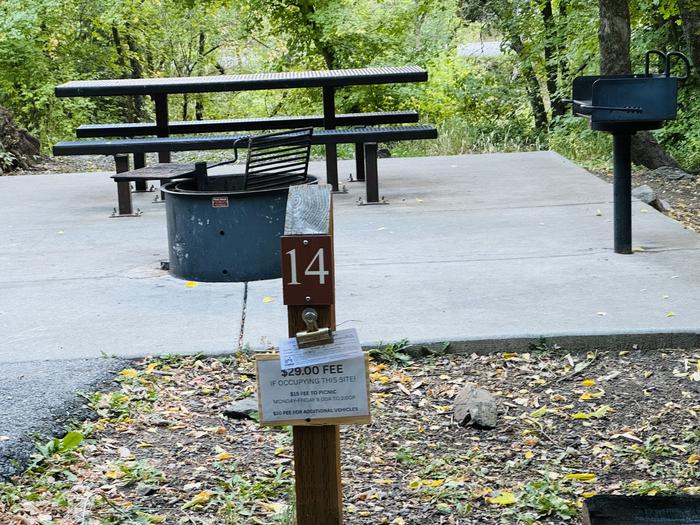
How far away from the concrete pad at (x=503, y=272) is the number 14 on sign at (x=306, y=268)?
260 cm

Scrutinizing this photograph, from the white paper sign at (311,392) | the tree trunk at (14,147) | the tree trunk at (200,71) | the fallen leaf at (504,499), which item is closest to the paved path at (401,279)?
the fallen leaf at (504,499)

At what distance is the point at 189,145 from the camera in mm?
9844

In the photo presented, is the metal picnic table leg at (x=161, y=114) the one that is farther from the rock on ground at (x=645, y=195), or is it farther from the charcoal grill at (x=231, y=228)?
the rock on ground at (x=645, y=195)

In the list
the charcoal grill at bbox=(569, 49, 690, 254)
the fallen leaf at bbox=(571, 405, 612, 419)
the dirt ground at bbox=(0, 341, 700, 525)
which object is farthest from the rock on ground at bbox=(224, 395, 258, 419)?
the charcoal grill at bbox=(569, 49, 690, 254)

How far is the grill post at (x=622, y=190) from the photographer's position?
22.1 ft

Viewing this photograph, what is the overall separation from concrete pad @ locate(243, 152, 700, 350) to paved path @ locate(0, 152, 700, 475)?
1cm

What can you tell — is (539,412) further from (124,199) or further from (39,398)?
(124,199)

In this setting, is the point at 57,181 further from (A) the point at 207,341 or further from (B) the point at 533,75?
(B) the point at 533,75

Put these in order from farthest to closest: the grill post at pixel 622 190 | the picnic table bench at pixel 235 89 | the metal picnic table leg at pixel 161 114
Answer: the metal picnic table leg at pixel 161 114 < the picnic table bench at pixel 235 89 < the grill post at pixel 622 190

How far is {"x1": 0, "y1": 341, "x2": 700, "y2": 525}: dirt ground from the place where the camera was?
11.4ft

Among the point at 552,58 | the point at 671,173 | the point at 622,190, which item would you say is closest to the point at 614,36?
the point at 671,173

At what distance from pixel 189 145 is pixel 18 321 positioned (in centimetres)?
424

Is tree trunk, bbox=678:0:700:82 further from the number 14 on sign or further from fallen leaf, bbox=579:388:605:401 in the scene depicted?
the number 14 on sign

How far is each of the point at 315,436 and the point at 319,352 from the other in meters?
0.29
